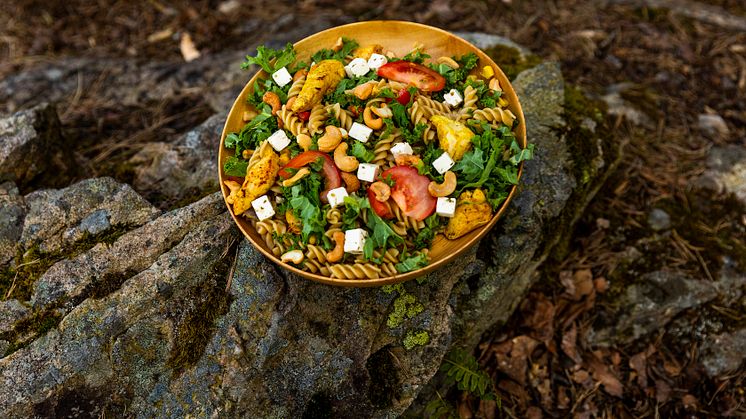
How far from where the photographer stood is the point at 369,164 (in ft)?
11.5

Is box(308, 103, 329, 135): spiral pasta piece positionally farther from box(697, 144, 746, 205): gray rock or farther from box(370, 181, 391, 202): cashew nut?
box(697, 144, 746, 205): gray rock

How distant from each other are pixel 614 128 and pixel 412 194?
277 centimetres

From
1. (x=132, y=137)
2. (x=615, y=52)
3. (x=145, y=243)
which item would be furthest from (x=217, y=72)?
(x=615, y=52)

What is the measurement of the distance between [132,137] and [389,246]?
3171 mm

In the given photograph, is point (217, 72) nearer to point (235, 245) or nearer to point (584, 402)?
point (235, 245)

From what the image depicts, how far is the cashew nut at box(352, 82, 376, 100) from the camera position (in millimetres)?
3604

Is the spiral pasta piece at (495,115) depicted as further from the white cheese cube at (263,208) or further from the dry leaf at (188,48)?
the dry leaf at (188,48)

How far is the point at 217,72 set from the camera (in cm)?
589

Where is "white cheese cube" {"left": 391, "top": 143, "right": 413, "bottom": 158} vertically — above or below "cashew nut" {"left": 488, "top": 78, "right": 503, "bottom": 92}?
below

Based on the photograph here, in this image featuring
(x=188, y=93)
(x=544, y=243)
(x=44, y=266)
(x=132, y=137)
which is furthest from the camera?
(x=188, y=93)

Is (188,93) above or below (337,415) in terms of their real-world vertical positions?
above

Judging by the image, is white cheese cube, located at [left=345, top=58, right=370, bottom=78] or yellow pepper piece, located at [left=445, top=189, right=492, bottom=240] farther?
white cheese cube, located at [left=345, top=58, right=370, bottom=78]

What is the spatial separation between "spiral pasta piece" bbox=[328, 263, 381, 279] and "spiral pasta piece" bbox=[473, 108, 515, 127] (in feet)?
3.72

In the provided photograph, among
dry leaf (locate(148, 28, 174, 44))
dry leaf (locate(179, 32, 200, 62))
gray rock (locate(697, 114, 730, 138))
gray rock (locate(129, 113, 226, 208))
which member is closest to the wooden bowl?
gray rock (locate(129, 113, 226, 208))
